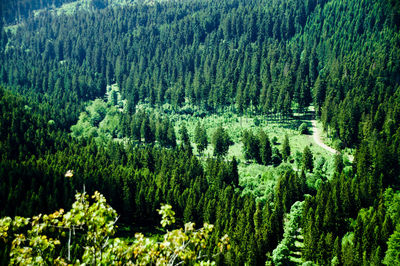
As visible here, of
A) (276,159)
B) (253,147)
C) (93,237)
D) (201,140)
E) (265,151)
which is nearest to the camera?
(93,237)

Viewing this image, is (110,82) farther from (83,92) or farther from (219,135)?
(219,135)

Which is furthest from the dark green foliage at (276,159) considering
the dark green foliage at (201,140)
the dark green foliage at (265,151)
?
the dark green foliage at (201,140)

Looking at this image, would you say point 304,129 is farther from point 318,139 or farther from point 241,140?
point 241,140

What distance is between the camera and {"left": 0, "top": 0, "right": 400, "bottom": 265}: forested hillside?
57.0 m

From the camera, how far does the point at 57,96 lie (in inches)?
6368

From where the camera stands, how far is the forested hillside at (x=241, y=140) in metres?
57.0

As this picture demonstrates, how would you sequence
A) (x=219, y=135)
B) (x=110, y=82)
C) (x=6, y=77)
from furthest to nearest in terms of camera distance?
(x=110, y=82)
(x=6, y=77)
(x=219, y=135)

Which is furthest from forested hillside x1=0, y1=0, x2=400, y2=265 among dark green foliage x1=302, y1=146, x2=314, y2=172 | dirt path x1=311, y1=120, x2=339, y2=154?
dirt path x1=311, y1=120, x2=339, y2=154

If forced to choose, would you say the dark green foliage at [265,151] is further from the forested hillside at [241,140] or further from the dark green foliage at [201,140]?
the dark green foliage at [201,140]

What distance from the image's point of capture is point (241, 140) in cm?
11612

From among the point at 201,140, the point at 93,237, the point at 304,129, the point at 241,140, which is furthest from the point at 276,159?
the point at 93,237

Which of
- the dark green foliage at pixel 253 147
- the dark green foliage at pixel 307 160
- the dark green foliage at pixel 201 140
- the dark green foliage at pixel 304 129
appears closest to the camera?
the dark green foliage at pixel 307 160

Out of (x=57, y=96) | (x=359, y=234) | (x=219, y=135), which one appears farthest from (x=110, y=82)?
(x=359, y=234)

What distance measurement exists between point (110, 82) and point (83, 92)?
28064 mm
